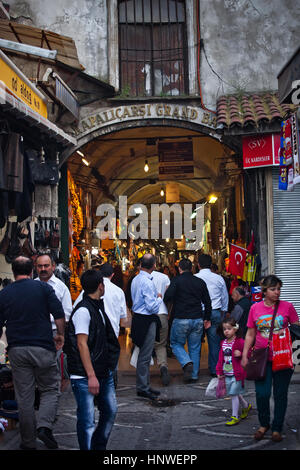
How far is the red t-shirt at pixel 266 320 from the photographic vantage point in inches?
254

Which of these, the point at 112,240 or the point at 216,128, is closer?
the point at 216,128

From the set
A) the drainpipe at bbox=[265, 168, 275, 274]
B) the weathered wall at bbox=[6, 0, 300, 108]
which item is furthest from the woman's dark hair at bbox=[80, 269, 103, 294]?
the weathered wall at bbox=[6, 0, 300, 108]

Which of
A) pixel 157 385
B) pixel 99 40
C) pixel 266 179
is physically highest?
pixel 99 40

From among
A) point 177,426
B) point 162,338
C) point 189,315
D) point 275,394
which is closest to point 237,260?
point 189,315

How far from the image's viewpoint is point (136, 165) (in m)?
22.2

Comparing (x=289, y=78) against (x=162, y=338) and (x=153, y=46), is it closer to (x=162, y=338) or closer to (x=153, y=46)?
(x=162, y=338)

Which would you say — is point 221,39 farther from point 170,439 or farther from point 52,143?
point 170,439

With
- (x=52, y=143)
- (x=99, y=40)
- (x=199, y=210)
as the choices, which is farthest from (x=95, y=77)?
(x=199, y=210)

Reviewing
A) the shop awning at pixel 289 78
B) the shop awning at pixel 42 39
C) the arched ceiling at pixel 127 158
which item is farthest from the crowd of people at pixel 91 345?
the arched ceiling at pixel 127 158

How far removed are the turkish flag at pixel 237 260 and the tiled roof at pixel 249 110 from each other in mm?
2679

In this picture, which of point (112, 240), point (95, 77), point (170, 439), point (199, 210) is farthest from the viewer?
point (199, 210)
